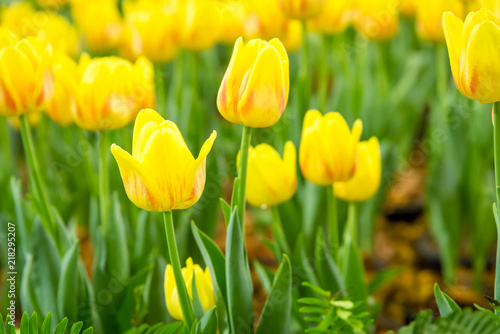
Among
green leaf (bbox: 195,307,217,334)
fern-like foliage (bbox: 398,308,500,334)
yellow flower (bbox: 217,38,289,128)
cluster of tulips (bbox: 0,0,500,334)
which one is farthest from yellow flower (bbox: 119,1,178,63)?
fern-like foliage (bbox: 398,308,500,334)

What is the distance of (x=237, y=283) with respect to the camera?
89 cm

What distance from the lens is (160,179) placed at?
75 centimetres

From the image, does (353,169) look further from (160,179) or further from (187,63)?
(187,63)

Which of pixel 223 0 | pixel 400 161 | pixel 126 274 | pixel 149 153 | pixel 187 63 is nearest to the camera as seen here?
pixel 149 153

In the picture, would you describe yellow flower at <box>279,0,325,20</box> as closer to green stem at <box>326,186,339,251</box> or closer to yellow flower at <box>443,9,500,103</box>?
green stem at <box>326,186,339,251</box>

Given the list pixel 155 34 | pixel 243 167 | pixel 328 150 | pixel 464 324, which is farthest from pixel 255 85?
pixel 155 34

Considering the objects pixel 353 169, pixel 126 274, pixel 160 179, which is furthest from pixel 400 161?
pixel 160 179

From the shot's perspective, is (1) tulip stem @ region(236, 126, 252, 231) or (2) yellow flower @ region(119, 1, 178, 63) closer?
(1) tulip stem @ region(236, 126, 252, 231)

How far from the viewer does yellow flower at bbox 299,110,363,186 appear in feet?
3.40

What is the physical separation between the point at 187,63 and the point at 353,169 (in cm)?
116

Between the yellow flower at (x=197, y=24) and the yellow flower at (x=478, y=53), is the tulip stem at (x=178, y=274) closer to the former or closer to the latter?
the yellow flower at (x=478, y=53)

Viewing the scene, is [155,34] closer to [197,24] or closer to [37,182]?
[197,24]

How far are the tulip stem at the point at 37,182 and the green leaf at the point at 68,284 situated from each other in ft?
0.35

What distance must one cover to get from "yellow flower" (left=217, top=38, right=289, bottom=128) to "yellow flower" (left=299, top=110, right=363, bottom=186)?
8.3 inches
